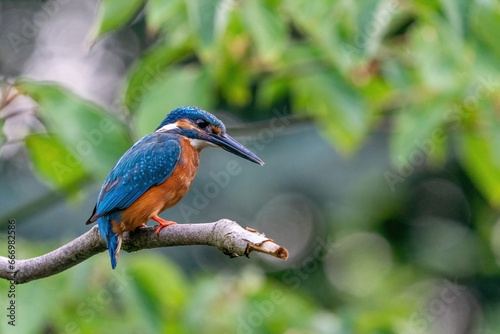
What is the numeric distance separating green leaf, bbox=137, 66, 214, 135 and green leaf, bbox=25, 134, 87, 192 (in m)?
0.37

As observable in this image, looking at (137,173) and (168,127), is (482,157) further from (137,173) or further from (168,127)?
(137,173)

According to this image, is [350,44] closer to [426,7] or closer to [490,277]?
[426,7]

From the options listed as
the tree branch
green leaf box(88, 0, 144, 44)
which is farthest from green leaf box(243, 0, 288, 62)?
the tree branch

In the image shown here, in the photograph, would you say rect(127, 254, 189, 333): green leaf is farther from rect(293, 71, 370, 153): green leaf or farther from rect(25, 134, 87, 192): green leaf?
rect(293, 71, 370, 153): green leaf

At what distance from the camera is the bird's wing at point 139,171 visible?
8.41ft

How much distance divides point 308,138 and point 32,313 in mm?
4270

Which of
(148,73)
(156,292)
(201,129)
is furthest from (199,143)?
(148,73)

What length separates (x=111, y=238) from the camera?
2.30 metres

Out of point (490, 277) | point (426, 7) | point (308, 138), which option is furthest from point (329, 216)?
point (426, 7)

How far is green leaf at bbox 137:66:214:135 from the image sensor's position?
3.29 m

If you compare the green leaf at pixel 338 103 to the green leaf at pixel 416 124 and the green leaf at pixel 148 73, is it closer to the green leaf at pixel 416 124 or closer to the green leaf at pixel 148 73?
the green leaf at pixel 416 124

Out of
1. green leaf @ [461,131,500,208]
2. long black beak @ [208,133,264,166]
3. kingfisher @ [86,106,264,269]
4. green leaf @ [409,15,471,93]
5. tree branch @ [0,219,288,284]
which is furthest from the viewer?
green leaf @ [461,131,500,208]

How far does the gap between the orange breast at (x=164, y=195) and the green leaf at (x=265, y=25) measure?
0.52 metres

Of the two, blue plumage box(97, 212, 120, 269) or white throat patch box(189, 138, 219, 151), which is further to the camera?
white throat patch box(189, 138, 219, 151)
